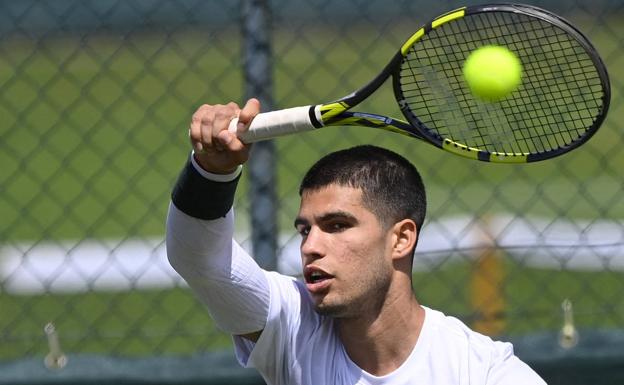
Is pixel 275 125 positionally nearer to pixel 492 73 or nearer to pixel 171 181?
pixel 492 73

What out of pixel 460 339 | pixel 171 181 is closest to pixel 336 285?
pixel 460 339

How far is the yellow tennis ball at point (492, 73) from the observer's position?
3.06 metres

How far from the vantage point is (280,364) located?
10.7 ft

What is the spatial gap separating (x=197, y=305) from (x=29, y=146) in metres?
5.09

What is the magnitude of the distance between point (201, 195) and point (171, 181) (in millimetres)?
7129

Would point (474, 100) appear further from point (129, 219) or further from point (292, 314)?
point (129, 219)

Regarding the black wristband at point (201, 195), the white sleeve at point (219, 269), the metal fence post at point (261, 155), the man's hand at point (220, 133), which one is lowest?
the white sleeve at point (219, 269)

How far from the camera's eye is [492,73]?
3.07 m

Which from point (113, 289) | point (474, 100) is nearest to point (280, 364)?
point (474, 100)

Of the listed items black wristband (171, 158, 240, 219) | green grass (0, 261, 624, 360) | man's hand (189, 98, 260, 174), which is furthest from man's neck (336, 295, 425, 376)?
green grass (0, 261, 624, 360)

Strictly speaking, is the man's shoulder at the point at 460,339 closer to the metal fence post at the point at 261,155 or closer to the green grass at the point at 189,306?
the metal fence post at the point at 261,155

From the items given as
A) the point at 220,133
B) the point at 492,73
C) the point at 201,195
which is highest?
the point at 492,73

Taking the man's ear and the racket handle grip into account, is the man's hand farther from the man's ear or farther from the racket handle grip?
the man's ear

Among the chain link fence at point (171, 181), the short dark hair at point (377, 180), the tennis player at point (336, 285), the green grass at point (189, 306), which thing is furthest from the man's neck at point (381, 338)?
the green grass at point (189, 306)
